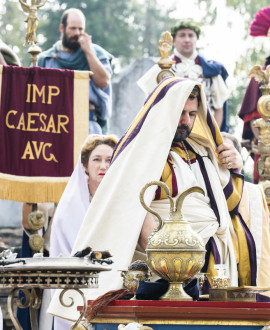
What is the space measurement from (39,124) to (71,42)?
156 cm


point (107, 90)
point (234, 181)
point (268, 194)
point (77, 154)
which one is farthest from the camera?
point (107, 90)

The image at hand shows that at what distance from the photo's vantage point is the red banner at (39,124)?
1252 cm

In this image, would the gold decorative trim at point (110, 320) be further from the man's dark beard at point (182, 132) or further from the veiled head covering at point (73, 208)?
the veiled head covering at point (73, 208)

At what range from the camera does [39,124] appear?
12695mm

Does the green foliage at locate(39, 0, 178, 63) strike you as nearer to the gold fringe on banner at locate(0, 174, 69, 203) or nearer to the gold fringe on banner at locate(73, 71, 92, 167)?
the gold fringe on banner at locate(73, 71, 92, 167)

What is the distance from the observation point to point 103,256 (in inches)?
273

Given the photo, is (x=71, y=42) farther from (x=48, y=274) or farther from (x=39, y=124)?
(x=48, y=274)

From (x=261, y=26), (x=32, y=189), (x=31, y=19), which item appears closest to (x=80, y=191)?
(x=32, y=189)

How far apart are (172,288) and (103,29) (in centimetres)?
3053

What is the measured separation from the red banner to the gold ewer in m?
4.87

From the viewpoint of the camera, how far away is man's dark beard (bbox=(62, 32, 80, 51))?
1396 cm

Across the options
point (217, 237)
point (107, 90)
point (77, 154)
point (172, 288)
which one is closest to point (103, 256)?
point (172, 288)

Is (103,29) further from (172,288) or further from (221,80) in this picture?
(172,288)

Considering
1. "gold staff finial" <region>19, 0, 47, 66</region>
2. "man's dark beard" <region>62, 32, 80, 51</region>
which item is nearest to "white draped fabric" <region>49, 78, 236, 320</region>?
"gold staff finial" <region>19, 0, 47, 66</region>
